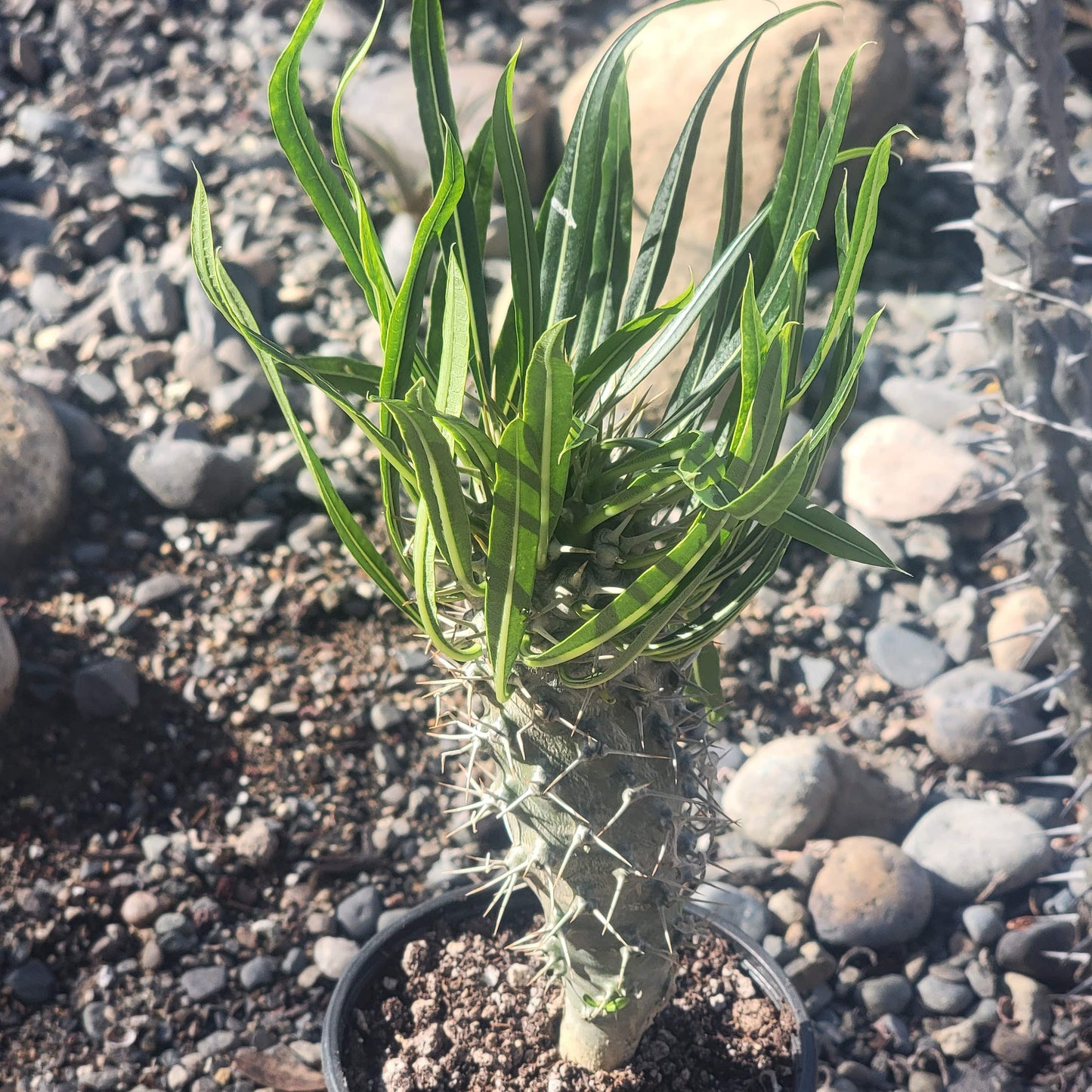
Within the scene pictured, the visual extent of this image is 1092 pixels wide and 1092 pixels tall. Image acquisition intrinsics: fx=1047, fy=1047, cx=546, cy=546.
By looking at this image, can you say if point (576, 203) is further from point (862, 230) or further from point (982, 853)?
point (982, 853)

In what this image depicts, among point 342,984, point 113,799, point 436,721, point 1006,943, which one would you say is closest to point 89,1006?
point 113,799

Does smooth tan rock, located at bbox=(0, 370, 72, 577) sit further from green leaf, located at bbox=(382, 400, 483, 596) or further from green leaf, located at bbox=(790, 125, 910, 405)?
green leaf, located at bbox=(790, 125, 910, 405)

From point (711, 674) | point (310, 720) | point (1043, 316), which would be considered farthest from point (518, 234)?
point (310, 720)

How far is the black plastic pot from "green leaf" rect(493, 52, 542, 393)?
76 centimetres

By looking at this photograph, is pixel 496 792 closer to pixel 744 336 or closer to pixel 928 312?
pixel 744 336

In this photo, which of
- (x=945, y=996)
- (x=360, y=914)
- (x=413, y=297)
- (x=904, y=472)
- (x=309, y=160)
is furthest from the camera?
(x=904, y=472)

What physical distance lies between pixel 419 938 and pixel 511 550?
0.86 m

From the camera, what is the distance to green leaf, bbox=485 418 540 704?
73 cm

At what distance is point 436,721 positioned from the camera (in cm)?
110

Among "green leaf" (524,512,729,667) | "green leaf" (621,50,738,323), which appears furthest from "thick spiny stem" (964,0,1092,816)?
"green leaf" (524,512,729,667)

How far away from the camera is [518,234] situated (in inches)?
38.0

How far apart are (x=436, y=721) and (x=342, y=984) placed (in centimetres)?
47

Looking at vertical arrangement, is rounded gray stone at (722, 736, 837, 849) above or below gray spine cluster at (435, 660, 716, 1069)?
below

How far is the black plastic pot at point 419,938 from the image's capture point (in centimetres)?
125
